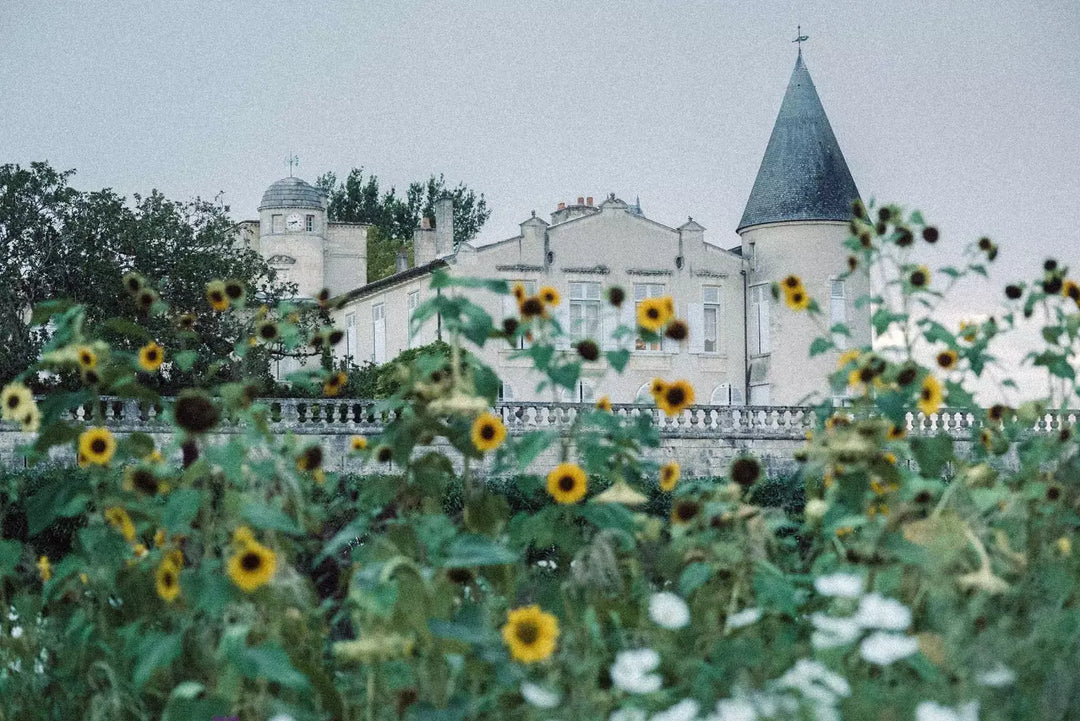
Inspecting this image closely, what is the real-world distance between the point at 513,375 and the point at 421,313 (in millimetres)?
29001

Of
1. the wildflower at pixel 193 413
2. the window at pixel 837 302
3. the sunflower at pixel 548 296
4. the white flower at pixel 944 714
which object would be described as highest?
the window at pixel 837 302

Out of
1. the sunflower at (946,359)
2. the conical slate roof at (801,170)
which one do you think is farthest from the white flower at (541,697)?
the conical slate roof at (801,170)

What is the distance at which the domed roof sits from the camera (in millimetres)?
44938

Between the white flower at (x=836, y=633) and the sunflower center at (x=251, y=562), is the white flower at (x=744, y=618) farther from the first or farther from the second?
the sunflower center at (x=251, y=562)

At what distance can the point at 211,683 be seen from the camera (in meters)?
3.25

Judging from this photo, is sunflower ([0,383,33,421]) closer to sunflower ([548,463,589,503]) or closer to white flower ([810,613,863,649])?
sunflower ([548,463,589,503])

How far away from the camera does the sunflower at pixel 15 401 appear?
369 cm

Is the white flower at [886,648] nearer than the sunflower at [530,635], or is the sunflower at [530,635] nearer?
the white flower at [886,648]

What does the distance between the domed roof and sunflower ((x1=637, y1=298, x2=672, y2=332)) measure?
4219cm

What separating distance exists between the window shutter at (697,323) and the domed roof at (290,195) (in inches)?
636

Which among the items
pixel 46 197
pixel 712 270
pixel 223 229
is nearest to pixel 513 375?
pixel 712 270

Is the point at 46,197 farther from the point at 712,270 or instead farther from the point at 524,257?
the point at 712,270

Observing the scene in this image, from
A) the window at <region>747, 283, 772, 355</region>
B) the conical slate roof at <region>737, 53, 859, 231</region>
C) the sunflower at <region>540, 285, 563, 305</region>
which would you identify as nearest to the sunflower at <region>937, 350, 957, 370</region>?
the sunflower at <region>540, 285, 563, 305</region>

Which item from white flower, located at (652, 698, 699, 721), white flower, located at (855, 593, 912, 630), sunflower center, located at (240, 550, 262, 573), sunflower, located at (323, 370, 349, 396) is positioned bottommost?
white flower, located at (652, 698, 699, 721)
